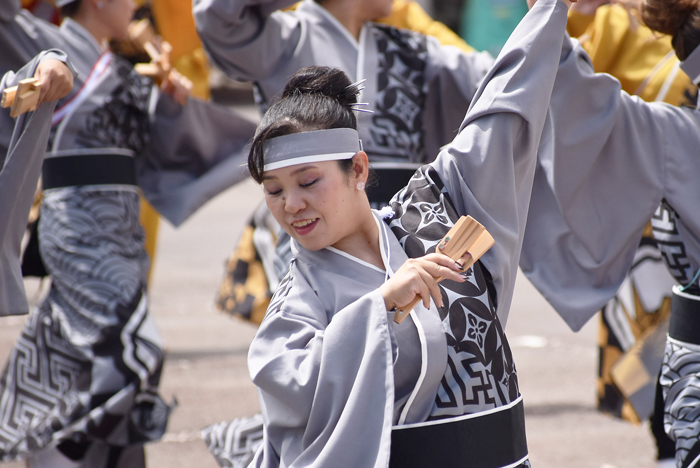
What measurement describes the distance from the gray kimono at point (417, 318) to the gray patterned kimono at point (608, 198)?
307 millimetres

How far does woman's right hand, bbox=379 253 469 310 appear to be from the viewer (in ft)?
4.64

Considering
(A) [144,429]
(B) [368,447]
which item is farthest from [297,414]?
(A) [144,429]

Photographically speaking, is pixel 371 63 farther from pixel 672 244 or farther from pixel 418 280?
pixel 418 280

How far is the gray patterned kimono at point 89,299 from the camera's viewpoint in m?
2.83

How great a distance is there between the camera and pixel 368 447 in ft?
4.66

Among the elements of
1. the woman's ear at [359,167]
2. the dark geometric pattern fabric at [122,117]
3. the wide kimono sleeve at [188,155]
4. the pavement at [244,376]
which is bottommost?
the pavement at [244,376]

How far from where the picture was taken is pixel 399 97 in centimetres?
283

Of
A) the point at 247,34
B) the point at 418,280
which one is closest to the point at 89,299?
the point at 247,34

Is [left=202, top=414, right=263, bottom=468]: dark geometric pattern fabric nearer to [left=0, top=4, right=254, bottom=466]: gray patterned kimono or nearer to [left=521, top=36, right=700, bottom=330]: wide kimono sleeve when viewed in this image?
[left=0, top=4, right=254, bottom=466]: gray patterned kimono

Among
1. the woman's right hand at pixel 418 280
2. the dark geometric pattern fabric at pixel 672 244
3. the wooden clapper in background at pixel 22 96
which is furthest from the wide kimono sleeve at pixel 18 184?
the dark geometric pattern fabric at pixel 672 244

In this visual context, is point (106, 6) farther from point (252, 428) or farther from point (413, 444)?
point (413, 444)

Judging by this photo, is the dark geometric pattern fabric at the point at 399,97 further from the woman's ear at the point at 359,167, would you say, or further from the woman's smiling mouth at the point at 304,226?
the woman's smiling mouth at the point at 304,226

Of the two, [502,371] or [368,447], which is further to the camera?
[502,371]

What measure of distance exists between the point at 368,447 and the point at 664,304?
1.88 m
